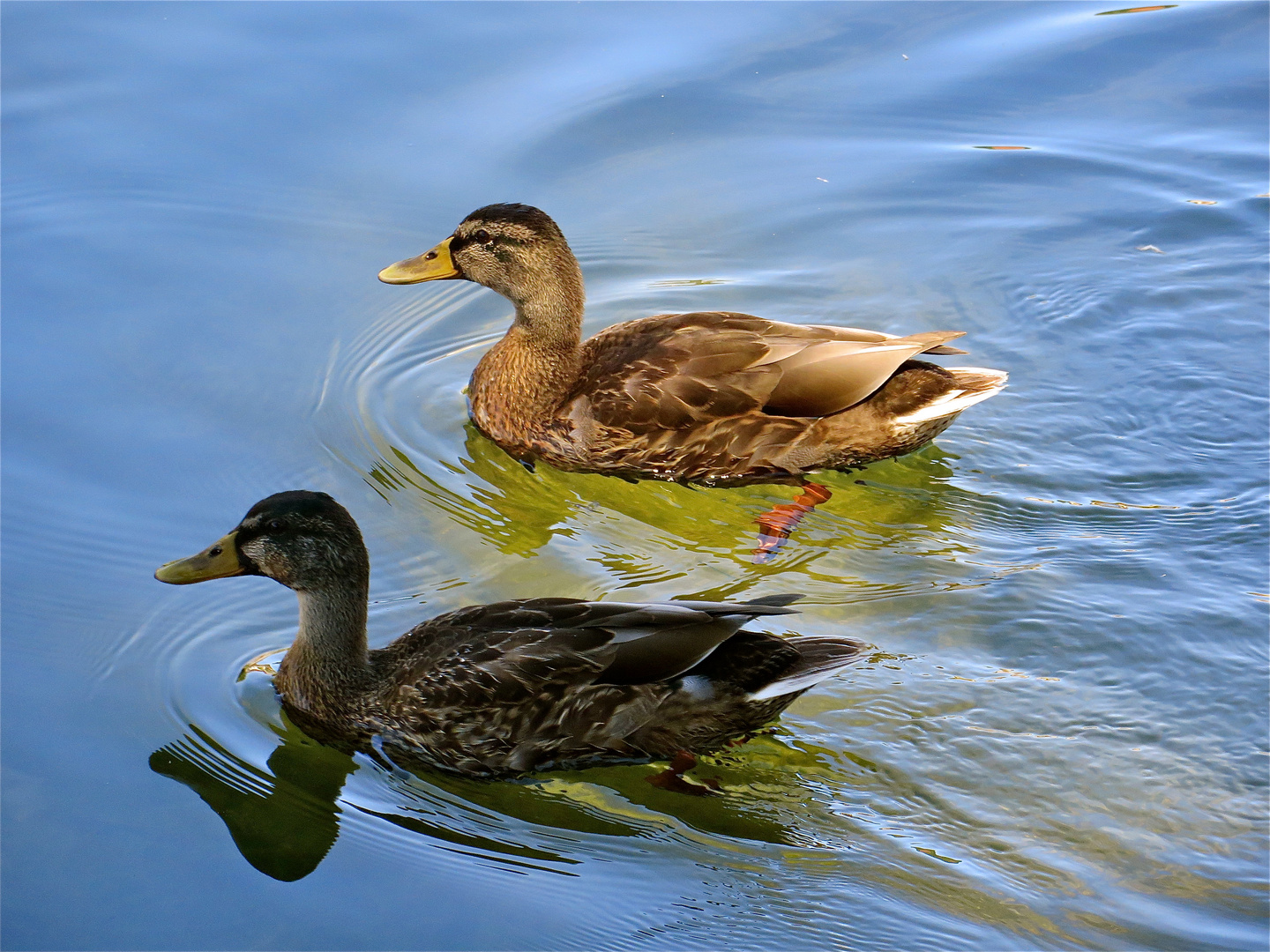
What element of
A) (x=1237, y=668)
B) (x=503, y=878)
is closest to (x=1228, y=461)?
(x=1237, y=668)

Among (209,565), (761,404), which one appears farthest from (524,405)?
(209,565)

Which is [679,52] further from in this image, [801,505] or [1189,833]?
[1189,833]

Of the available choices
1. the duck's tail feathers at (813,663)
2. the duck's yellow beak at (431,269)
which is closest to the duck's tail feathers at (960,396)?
the duck's tail feathers at (813,663)

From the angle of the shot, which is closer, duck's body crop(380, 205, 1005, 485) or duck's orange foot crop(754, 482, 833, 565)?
duck's orange foot crop(754, 482, 833, 565)

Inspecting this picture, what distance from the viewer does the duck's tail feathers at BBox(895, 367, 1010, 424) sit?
272 inches

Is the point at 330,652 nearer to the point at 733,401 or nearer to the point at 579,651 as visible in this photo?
the point at 579,651

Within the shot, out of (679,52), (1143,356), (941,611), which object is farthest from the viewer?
(679,52)

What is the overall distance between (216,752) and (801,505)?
3.09 metres

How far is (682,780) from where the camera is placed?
5.16 meters

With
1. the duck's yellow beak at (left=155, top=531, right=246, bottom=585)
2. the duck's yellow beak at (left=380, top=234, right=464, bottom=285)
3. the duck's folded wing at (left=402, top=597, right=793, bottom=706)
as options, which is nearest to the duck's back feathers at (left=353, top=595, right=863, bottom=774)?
the duck's folded wing at (left=402, top=597, right=793, bottom=706)

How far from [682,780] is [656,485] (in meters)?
2.23

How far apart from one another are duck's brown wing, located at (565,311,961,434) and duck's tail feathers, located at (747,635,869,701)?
1926mm

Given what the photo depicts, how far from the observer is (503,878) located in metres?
4.66

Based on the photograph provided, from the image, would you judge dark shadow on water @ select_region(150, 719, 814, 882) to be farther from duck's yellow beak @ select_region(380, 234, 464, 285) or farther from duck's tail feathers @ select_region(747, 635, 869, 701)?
duck's yellow beak @ select_region(380, 234, 464, 285)
